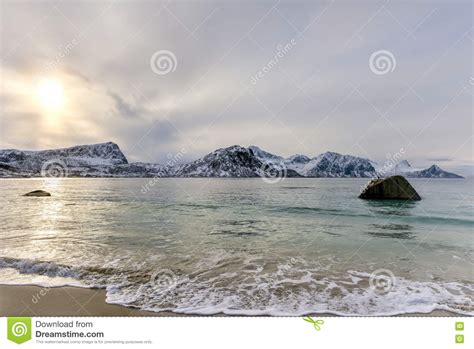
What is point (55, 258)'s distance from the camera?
824cm

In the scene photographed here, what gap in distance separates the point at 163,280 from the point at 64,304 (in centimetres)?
209

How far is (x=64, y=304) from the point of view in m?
5.61

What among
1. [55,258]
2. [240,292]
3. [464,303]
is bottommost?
[464,303]

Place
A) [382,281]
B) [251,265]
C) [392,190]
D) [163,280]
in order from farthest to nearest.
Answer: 1. [392,190]
2. [251,265]
3. [382,281]
4. [163,280]

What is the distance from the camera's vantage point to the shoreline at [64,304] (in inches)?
211

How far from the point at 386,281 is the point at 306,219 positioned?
9.93 meters
